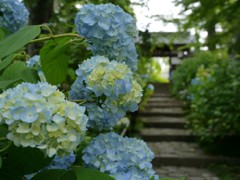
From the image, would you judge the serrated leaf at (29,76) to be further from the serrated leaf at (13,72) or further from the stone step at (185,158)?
the stone step at (185,158)

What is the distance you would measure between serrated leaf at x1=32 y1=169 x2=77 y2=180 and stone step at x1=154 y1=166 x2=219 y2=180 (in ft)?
Answer: 13.7

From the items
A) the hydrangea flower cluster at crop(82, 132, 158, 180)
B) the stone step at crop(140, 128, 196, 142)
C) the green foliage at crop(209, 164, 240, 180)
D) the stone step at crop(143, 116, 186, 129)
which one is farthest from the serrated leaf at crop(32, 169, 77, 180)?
the stone step at crop(143, 116, 186, 129)

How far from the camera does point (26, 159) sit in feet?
2.87

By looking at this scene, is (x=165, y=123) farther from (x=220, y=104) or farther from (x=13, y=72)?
(x=13, y=72)

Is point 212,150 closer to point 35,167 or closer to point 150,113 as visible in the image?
point 150,113

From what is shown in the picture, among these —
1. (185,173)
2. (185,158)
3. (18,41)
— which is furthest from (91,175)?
(185,158)

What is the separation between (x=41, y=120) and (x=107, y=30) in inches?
17.6

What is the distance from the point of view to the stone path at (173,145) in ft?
17.5

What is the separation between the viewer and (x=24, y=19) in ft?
5.45

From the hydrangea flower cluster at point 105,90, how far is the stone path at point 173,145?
3016 mm

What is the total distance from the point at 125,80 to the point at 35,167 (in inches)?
10.7

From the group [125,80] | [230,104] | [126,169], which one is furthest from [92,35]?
[230,104]

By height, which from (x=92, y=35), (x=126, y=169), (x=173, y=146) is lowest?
(x=173, y=146)

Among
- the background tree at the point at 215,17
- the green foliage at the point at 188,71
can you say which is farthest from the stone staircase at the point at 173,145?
the background tree at the point at 215,17
